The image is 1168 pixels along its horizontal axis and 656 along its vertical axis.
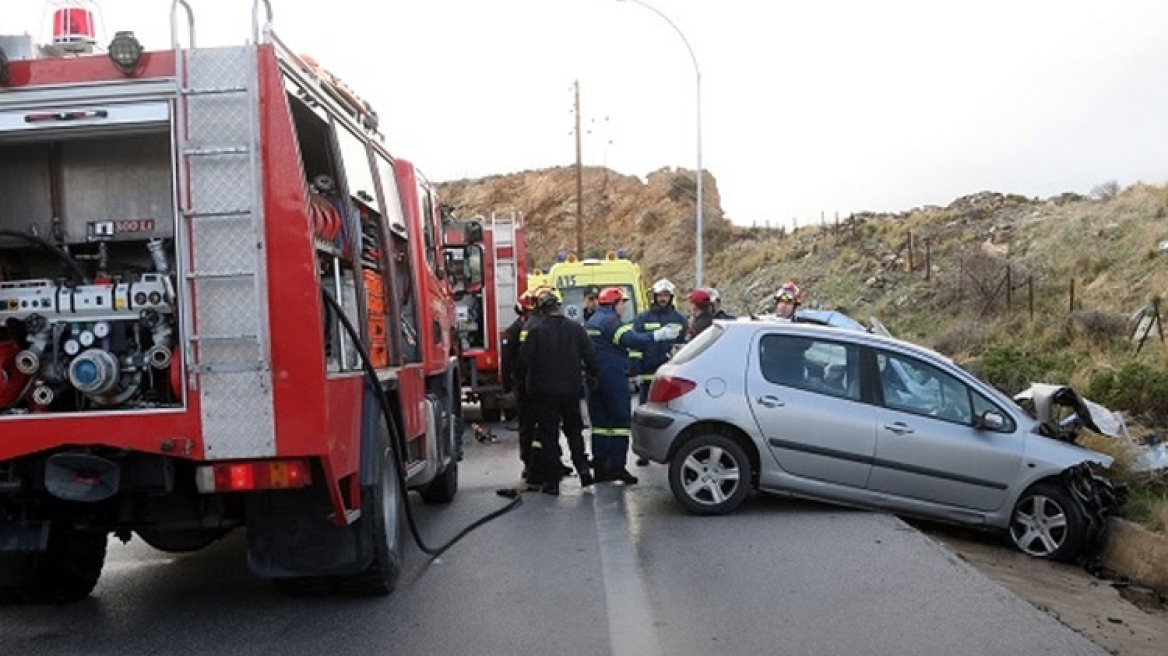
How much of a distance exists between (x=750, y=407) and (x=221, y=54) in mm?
4681

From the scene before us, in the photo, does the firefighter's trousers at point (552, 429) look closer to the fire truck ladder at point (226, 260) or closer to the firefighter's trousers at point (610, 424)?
the firefighter's trousers at point (610, 424)

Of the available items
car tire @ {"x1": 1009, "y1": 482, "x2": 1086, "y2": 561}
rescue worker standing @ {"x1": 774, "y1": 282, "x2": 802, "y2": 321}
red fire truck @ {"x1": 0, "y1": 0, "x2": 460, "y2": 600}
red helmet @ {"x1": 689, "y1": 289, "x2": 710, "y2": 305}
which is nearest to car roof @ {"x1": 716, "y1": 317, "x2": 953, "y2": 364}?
car tire @ {"x1": 1009, "y1": 482, "x2": 1086, "y2": 561}

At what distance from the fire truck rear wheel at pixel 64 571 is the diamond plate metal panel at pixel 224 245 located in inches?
76.3

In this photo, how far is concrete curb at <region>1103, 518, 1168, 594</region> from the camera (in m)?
7.43

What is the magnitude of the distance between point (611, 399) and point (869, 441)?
259 centimetres

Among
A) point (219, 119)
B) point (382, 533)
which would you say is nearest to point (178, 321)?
point (219, 119)

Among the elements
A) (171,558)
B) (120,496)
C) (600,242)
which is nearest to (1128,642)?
(120,496)

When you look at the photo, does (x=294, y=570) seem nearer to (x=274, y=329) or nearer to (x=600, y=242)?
(x=274, y=329)

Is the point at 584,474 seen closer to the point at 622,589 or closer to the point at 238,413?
the point at 622,589

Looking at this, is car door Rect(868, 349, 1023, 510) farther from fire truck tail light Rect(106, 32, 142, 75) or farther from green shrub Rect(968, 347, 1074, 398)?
green shrub Rect(968, 347, 1074, 398)

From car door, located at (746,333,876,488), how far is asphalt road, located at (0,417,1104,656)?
400 mm

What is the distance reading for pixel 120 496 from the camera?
5.56 meters

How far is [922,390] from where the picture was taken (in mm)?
8258

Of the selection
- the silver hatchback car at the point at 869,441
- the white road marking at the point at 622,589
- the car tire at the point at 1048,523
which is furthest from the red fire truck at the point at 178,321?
the car tire at the point at 1048,523
